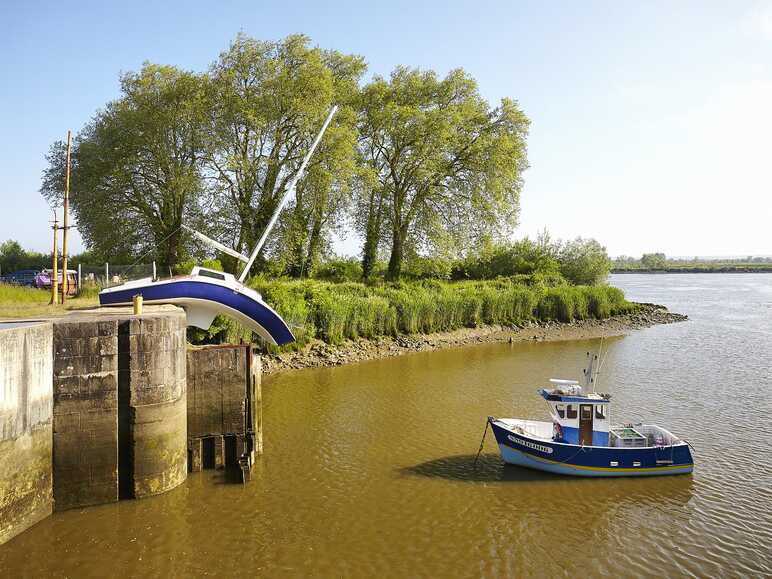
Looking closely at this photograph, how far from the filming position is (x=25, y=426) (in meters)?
10.9

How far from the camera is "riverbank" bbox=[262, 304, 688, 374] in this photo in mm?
27328

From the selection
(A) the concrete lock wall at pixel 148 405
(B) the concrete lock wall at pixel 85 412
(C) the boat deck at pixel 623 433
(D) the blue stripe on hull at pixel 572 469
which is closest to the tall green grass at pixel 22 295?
(B) the concrete lock wall at pixel 85 412

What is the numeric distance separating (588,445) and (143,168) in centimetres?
3244

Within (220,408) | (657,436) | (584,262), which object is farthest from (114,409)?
(584,262)

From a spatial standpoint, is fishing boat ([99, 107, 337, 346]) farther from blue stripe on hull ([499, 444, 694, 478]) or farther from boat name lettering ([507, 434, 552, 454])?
blue stripe on hull ([499, 444, 694, 478])

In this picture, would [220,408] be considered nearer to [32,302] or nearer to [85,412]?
[85,412]

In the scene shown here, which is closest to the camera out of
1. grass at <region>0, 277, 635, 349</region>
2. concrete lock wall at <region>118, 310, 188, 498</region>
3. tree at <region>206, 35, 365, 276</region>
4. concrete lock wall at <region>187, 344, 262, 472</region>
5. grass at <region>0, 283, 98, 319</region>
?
concrete lock wall at <region>118, 310, 188, 498</region>

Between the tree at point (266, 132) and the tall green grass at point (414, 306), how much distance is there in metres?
6.21

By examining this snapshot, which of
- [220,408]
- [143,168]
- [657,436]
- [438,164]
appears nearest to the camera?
[220,408]

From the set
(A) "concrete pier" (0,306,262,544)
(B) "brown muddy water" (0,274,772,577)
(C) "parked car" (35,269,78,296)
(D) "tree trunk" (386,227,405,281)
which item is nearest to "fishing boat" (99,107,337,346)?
(A) "concrete pier" (0,306,262,544)

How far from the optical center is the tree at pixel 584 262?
54.8m

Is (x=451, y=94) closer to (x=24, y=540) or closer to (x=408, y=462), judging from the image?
(x=408, y=462)

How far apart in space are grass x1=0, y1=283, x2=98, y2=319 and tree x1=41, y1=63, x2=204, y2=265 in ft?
45.4

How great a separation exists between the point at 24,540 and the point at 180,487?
3.29m
